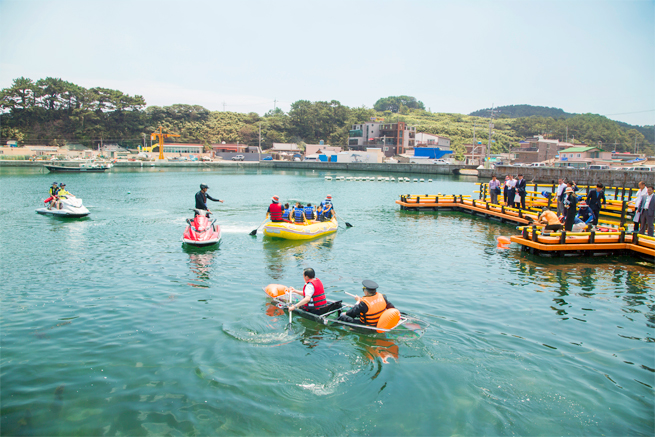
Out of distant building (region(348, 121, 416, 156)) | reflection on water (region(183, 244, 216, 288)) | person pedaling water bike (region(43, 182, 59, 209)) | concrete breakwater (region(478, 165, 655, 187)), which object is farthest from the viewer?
distant building (region(348, 121, 416, 156))

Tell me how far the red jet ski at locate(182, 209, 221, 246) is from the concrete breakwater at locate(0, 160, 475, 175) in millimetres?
71738

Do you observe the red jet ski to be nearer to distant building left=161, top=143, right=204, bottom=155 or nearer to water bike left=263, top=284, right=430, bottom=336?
water bike left=263, top=284, right=430, bottom=336

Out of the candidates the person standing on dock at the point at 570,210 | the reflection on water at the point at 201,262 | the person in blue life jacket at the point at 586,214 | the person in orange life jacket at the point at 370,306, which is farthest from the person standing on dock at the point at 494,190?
the person in orange life jacket at the point at 370,306

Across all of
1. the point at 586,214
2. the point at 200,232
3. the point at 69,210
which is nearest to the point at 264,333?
the point at 200,232

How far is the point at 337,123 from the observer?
464ft

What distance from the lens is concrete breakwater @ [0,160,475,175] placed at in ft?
279

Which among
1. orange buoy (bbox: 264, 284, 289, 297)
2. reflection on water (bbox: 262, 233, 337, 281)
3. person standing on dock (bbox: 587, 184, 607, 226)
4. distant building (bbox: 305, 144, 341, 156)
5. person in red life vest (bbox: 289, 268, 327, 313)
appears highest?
distant building (bbox: 305, 144, 341, 156)

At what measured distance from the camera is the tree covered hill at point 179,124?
109 meters

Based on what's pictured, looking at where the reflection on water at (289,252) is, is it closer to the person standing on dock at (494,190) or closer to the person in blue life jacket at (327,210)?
the person in blue life jacket at (327,210)

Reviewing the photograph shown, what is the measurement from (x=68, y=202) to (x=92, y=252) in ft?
36.9

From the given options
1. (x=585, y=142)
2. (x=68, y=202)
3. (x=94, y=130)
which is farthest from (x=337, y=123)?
(x=68, y=202)

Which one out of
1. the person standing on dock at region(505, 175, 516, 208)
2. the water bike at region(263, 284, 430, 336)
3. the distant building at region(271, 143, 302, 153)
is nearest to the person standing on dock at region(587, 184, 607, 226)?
the person standing on dock at region(505, 175, 516, 208)

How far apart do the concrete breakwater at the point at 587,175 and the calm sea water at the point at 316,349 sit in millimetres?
43615

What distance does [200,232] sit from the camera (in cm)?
1912
